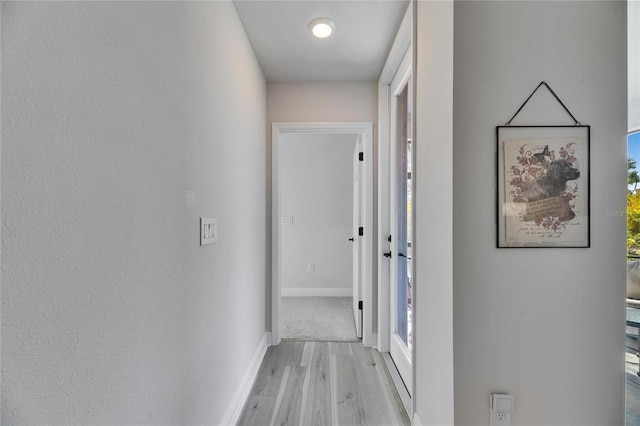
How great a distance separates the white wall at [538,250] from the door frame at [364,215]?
4.58 feet

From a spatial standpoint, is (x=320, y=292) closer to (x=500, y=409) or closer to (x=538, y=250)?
(x=500, y=409)

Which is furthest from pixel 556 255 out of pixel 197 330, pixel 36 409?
pixel 36 409

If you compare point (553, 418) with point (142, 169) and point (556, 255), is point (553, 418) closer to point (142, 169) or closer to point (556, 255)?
point (556, 255)

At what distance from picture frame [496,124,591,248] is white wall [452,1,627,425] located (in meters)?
0.04

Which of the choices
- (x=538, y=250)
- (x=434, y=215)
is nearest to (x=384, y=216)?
(x=434, y=215)

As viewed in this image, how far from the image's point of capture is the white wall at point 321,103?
2510 mm

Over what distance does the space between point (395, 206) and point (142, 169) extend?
189 cm

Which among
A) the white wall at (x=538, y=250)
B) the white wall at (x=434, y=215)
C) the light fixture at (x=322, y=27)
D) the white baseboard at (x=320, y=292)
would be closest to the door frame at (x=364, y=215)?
the light fixture at (x=322, y=27)

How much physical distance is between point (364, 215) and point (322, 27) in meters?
→ 1.45

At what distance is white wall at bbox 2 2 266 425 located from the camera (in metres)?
0.51

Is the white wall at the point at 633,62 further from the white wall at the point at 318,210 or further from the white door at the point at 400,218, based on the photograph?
the white wall at the point at 318,210

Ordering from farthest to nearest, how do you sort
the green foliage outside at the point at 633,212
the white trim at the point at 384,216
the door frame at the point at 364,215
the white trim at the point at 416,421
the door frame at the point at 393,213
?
1. the door frame at the point at 364,215
2. the white trim at the point at 384,216
3. the door frame at the point at 393,213
4. the white trim at the point at 416,421
5. the green foliage outside at the point at 633,212

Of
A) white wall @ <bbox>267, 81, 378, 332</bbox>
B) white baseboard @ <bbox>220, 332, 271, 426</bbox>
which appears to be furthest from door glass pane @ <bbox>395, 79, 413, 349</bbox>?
white baseboard @ <bbox>220, 332, 271, 426</bbox>

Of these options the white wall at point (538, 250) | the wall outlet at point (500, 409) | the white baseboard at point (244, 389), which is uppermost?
the white wall at point (538, 250)
